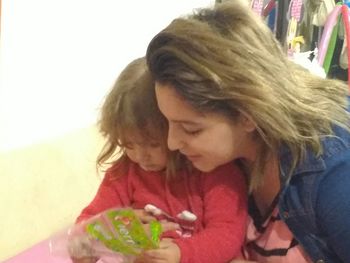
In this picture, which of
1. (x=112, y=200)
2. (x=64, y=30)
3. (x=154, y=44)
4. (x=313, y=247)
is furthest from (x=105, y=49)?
(x=313, y=247)

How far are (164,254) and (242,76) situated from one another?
1.13 ft

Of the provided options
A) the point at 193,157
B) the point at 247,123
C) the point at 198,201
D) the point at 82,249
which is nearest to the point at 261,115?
the point at 247,123

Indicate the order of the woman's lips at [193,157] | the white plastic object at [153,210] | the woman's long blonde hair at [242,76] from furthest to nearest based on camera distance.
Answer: the white plastic object at [153,210] → the woman's lips at [193,157] → the woman's long blonde hair at [242,76]

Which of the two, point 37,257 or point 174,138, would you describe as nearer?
point 174,138

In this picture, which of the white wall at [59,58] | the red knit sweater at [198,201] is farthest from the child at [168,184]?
the white wall at [59,58]

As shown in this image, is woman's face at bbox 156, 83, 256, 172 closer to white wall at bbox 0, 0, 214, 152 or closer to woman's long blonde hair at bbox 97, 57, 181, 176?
woman's long blonde hair at bbox 97, 57, 181, 176

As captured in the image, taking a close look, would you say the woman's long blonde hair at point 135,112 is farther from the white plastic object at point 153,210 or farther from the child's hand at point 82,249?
the child's hand at point 82,249

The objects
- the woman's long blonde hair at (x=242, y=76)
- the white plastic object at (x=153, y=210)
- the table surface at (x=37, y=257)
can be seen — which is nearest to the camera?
the woman's long blonde hair at (x=242, y=76)

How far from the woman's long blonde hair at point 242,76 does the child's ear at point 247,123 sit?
0.01 m

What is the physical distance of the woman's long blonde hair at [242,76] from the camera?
82cm

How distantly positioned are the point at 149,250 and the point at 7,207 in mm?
562

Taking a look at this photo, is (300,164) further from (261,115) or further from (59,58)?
(59,58)

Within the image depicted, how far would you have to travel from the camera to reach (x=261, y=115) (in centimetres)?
84

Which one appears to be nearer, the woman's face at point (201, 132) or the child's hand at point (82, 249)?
the woman's face at point (201, 132)
